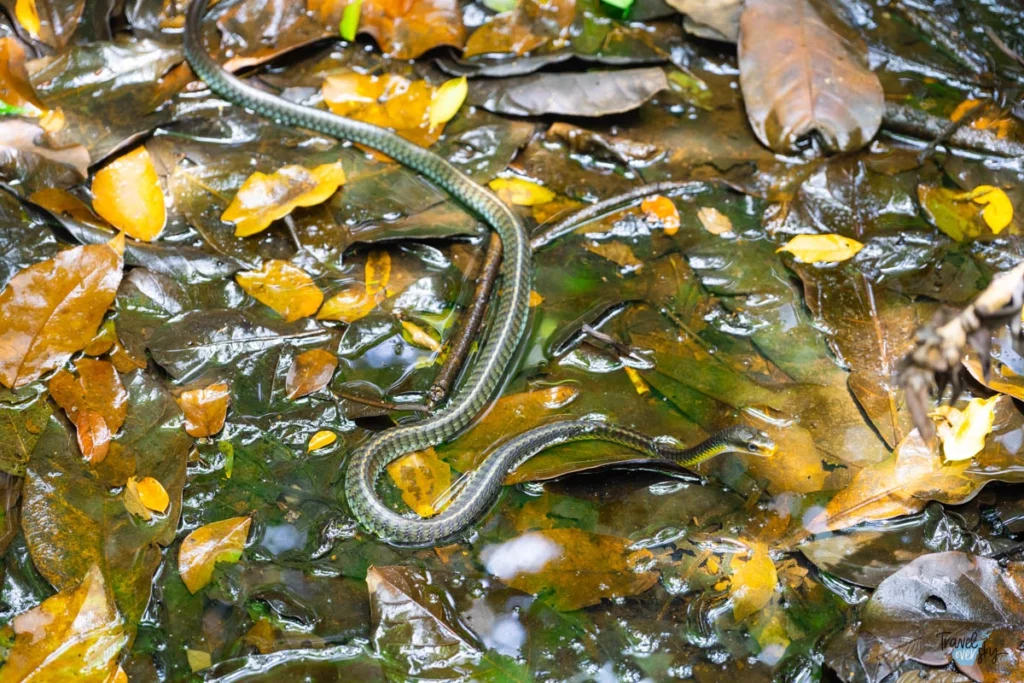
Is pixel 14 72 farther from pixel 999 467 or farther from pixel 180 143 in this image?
pixel 999 467

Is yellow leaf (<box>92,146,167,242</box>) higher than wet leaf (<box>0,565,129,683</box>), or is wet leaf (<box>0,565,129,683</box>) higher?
yellow leaf (<box>92,146,167,242</box>)

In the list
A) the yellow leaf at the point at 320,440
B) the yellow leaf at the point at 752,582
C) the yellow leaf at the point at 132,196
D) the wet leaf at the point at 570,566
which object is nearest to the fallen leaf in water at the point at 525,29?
the yellow leaf at the point at 132,196

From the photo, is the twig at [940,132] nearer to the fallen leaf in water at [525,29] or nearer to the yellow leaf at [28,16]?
the fallen leaf in water at [525,29]

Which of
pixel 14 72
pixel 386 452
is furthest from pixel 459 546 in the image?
pixel 14 72

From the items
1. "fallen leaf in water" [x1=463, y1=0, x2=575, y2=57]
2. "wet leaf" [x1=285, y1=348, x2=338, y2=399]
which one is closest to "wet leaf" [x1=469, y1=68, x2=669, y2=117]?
"fallen leaf in water" [x1=463, y1=0, x2=575, y2=57]

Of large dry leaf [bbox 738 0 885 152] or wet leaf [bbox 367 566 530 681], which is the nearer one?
wet leaf [bbox 367 566 530 681]

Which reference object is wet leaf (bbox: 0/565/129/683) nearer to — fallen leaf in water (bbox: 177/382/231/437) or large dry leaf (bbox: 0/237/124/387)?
fallen leaf in water (bbox: 177/382/231/437)
